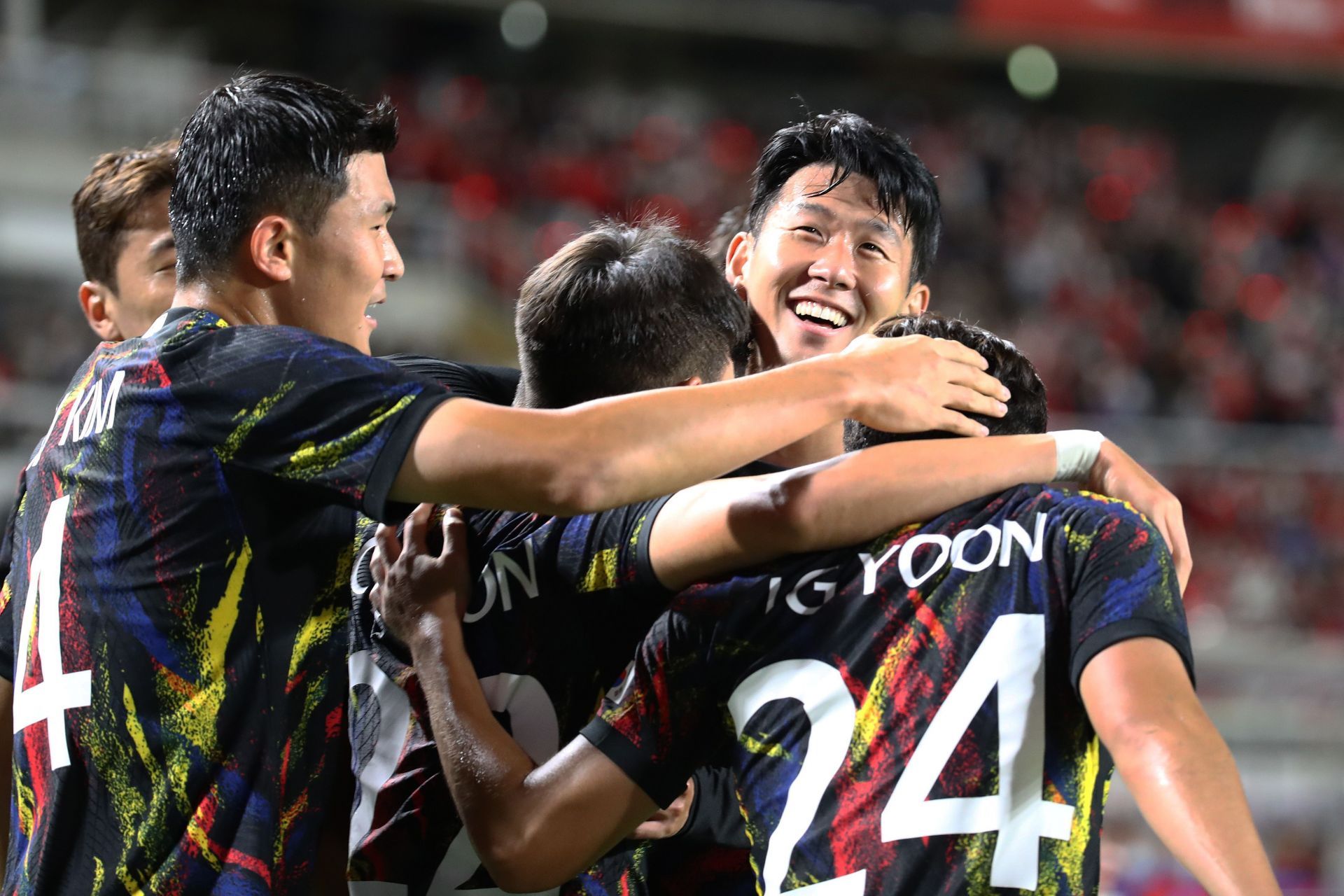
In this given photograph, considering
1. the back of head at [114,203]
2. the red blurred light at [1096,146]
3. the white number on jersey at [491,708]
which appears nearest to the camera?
the white number on jersey at [491,708]

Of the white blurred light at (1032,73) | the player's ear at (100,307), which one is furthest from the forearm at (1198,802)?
the white blurred light at (1032,73)

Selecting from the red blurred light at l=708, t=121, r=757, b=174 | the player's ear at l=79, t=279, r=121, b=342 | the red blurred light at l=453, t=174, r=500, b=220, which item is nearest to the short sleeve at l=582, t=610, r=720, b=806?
the player's ear at l=79, t=279, r=121, b=342

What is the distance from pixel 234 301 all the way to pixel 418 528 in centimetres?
47

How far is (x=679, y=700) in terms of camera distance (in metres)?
2.05

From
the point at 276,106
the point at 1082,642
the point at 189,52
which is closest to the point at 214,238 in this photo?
the point at 276,106

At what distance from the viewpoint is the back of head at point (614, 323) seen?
233 cm

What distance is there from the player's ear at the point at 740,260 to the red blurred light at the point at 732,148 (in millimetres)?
11568

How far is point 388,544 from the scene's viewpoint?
2.33 metres

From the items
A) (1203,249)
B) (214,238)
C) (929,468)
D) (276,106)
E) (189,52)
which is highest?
(189,52)

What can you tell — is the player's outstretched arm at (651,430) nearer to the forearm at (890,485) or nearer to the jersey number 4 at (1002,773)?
the forearm at (890,485)

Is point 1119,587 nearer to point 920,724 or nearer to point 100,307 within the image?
point 920,724

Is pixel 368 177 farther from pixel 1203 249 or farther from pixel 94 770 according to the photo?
pixel 1203 249

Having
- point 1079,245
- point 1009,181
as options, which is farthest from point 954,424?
point 1009,181

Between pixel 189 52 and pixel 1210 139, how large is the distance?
524 inches
